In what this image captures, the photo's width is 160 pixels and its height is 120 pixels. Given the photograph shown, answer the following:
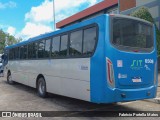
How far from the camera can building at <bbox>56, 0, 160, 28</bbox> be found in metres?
23.1

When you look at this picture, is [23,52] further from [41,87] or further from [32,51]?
[41,87]

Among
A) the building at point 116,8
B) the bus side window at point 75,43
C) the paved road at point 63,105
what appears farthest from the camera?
the building at point 116,8

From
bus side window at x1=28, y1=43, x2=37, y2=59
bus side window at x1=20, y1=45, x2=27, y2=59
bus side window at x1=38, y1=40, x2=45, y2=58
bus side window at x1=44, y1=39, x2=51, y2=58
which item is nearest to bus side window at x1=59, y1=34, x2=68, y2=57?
bus side window at x1=44, y1=39, x2=51, y2=58

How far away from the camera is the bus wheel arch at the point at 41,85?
12.4 m

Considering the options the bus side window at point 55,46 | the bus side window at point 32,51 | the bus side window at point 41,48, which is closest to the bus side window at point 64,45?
the bus side window at point 55,46

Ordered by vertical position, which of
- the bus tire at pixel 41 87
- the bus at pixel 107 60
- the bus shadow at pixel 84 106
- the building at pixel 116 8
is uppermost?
the building at pixel 116 8

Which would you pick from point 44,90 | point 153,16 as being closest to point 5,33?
point 153,16

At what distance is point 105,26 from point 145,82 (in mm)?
2264

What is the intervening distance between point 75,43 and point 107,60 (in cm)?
187

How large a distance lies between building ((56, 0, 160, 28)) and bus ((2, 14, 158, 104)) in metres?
14.2

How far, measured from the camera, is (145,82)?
29.5 ft

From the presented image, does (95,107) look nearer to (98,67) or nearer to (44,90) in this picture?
(98,67)

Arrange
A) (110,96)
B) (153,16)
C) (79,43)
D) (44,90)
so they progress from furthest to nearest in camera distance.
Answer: (153,16) → (44,90) → (79,43) → (110,96)

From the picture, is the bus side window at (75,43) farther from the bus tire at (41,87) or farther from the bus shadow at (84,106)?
the bus tire at (41,87)
